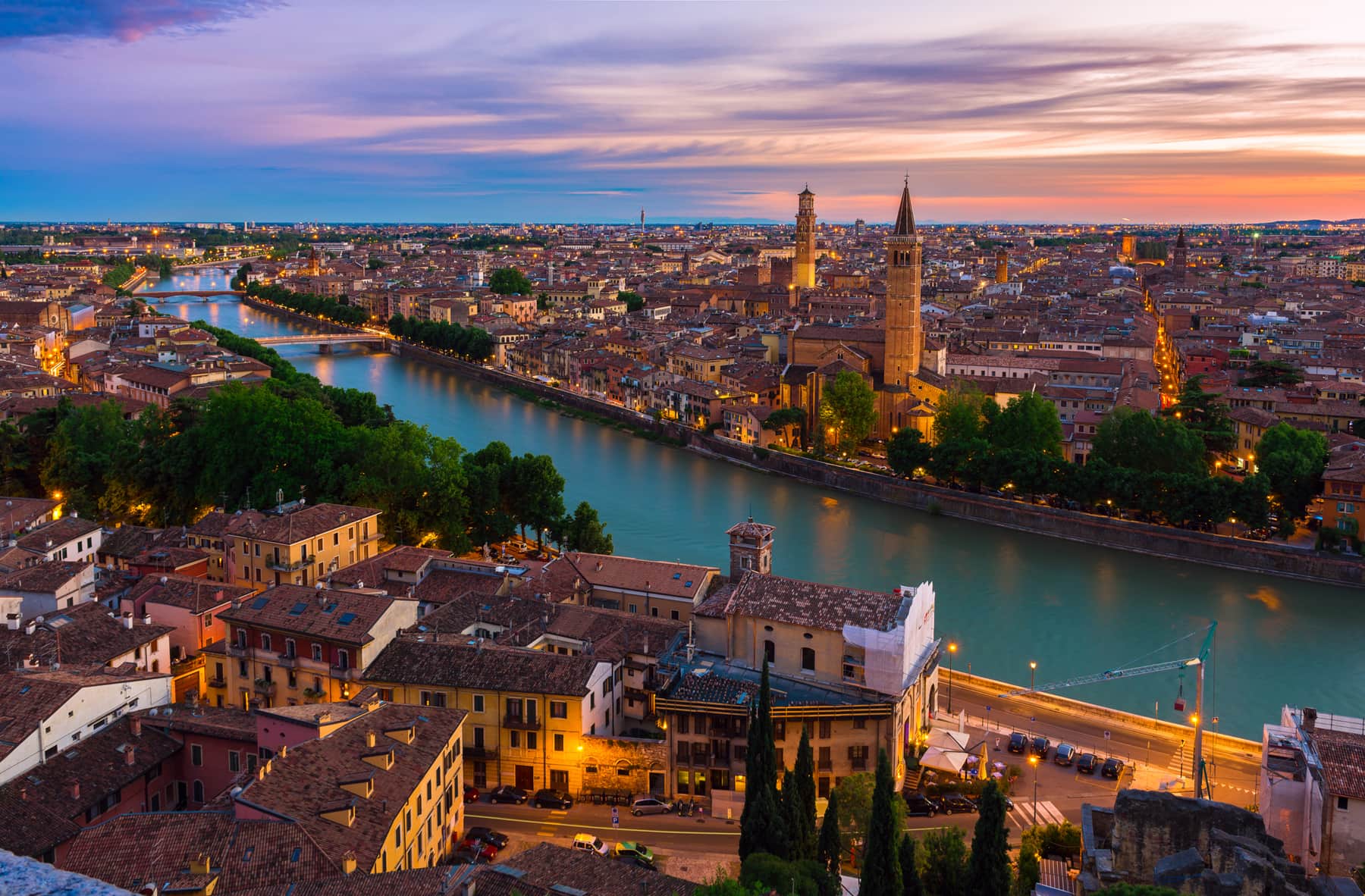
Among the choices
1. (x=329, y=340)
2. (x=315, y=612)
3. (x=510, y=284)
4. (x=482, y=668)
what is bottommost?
(x=482, y=668)

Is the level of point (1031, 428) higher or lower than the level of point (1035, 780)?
higher

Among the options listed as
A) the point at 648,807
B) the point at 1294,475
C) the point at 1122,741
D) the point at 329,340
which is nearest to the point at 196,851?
the point at 648,807

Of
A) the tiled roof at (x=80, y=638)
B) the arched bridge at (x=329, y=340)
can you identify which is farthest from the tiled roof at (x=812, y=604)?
the arched bridge at (x=329, y=340)

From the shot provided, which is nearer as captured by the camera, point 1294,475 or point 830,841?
point 830,841

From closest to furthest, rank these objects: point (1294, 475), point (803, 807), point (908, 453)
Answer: point (803, 807), point (1294, 475), point (908, 453)

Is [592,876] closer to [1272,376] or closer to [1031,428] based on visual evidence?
[1031,428]

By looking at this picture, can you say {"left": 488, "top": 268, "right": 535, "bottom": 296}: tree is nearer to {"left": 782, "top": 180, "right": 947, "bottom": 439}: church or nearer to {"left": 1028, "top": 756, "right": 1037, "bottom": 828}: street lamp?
{"left": 782, "top": 180, "right": 947, "bottom": 439}: church
